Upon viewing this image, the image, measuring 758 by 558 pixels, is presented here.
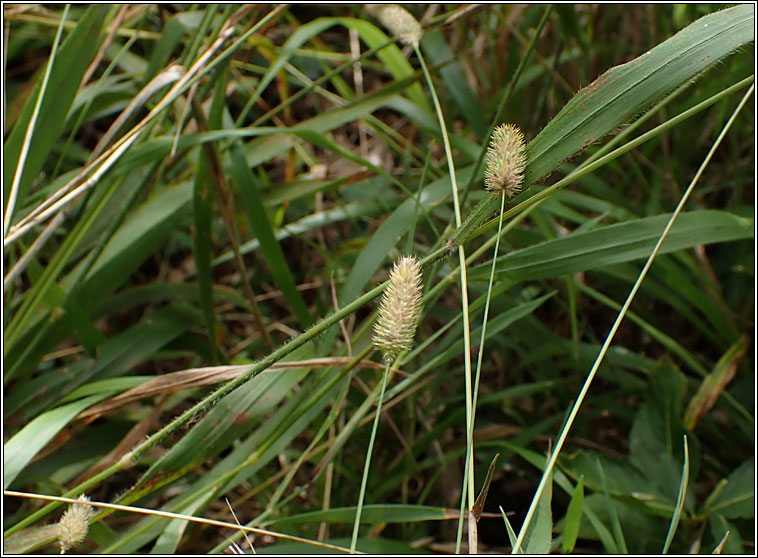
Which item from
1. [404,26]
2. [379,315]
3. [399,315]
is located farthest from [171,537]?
[404,26]

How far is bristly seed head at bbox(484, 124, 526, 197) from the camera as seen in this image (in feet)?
1.65

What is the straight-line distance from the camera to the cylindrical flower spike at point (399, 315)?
459mm

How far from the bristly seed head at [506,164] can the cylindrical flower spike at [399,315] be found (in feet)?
0.34

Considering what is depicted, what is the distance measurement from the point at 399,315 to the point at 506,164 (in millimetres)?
151

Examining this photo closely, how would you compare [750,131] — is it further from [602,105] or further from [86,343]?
[86,343]

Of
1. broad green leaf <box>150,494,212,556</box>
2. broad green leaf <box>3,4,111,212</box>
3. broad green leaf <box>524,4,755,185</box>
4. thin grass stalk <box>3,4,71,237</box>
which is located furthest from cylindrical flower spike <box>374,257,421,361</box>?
broad green leaf <box>3,4,111,212</box>

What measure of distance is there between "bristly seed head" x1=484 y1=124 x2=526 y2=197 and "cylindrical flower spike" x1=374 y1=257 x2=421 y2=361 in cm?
10

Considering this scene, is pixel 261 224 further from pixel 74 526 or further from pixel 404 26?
pixel 74 526

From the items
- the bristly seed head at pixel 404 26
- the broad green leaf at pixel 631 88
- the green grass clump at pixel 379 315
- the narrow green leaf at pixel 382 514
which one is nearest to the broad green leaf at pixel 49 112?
the green grass clump at pixel 379 315

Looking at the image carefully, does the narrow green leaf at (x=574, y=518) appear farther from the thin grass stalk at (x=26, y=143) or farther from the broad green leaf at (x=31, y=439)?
the thin grass stalk at (x=26, y=143)

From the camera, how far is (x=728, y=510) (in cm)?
85

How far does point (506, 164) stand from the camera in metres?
0.50

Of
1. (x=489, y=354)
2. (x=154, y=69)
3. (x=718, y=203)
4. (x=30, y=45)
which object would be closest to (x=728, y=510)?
(x=489, y=354)

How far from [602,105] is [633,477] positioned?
568 mm
